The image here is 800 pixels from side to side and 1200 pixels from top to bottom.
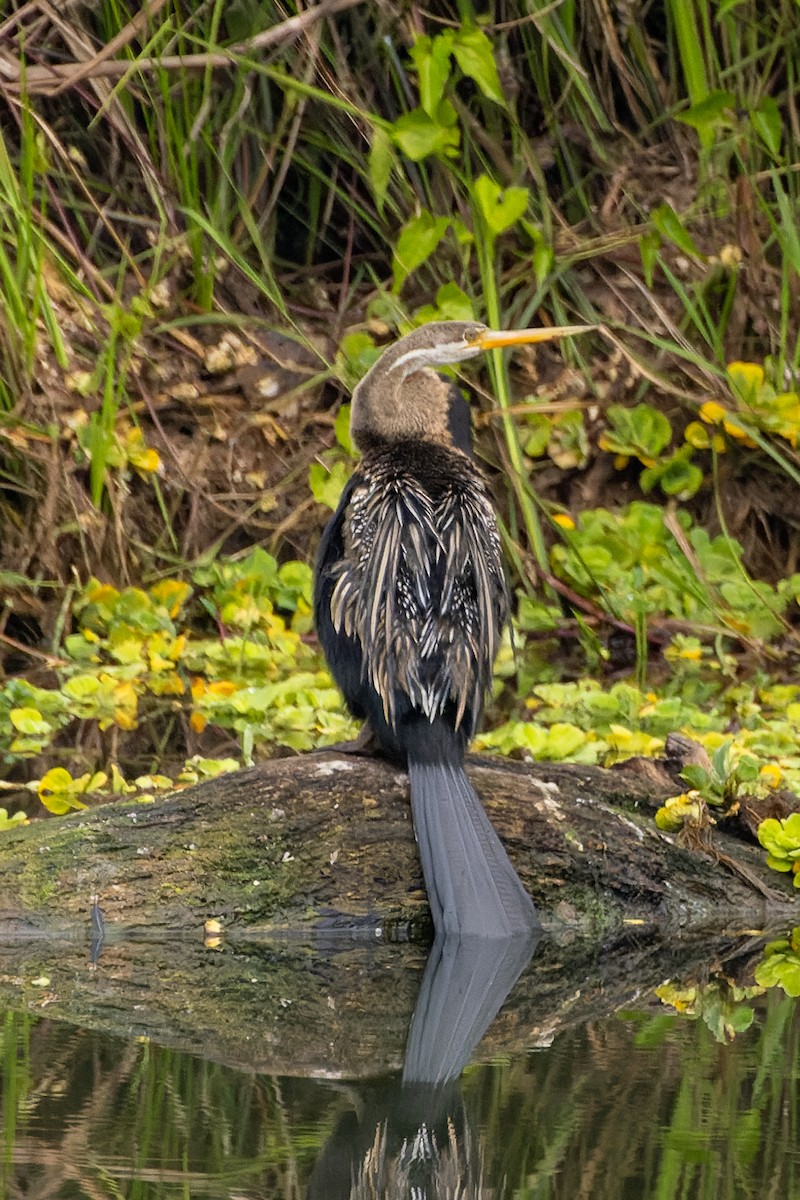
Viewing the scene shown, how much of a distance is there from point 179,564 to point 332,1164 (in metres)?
4.23

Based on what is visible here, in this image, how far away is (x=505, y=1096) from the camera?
8.75ft

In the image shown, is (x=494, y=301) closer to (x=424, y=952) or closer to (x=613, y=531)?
(x=613, y=531)

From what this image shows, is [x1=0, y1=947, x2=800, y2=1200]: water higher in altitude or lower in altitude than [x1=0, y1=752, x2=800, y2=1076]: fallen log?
higher

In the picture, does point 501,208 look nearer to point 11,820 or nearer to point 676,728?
point 676,728

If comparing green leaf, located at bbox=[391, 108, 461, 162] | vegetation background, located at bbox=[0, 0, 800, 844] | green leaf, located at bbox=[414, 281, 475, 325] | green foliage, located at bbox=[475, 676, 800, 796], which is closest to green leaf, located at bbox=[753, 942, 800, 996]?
green foliage, located at bbox=[475, 676, 800, 796]

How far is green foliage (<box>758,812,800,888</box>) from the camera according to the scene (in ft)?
12.1

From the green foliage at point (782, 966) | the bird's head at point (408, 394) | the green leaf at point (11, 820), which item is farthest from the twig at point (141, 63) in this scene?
the green foliage at point (782, 966)

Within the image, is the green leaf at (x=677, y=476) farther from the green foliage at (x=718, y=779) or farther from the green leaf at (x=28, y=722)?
the green foliage at (x=718, y=779)

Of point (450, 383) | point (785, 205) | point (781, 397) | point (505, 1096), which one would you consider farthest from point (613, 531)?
point (505, 1096)

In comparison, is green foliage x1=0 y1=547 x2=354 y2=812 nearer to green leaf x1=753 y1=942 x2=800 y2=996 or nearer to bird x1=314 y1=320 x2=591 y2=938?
bird x1=314 y1=320 x2=591 y2=938

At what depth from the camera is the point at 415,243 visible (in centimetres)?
642

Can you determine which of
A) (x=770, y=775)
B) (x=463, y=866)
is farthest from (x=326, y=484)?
(x=463, y=866)

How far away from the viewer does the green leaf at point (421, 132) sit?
20.5 feet

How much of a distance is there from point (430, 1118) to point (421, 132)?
14.5 feet
